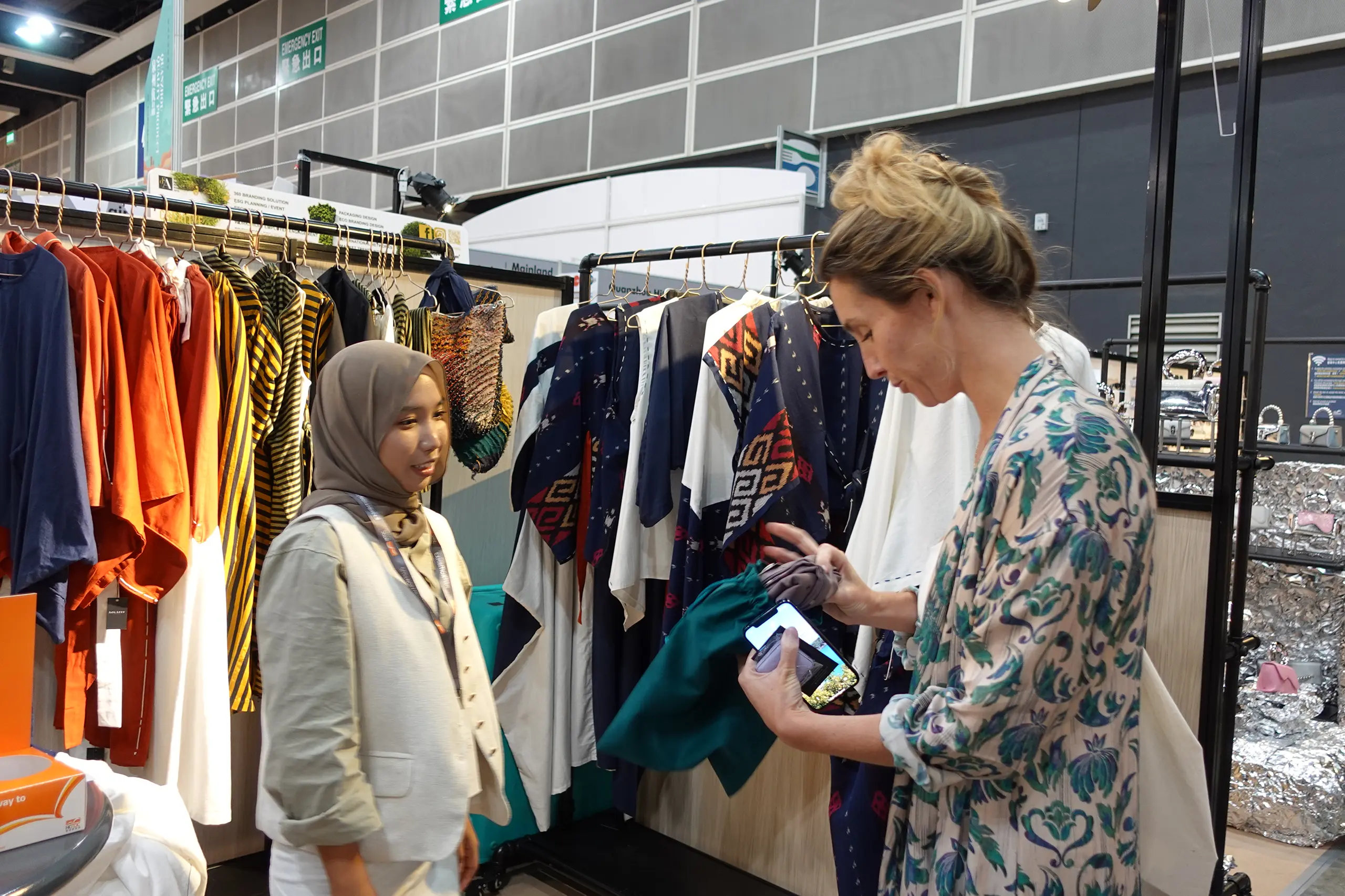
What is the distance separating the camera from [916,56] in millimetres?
6473

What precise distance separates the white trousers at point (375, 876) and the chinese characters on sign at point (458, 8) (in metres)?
9.50

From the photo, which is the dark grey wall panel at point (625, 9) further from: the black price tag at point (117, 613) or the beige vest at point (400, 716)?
the beige vest at point (400, 716)

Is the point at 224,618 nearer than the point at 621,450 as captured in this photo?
Yes

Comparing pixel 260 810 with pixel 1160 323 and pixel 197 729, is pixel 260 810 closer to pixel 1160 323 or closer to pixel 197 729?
pixel 197 729

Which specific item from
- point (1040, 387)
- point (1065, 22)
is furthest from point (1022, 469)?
point (1065, 22)

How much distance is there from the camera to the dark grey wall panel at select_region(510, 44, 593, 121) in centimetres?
874

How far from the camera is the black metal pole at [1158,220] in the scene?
1.66 meters

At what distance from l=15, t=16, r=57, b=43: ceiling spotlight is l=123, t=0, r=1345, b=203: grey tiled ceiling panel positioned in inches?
46.4

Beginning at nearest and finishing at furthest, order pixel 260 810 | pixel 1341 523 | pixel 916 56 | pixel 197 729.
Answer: pixel 260 810, pixel 197 729, pixel 1341 523, pixel 916 56

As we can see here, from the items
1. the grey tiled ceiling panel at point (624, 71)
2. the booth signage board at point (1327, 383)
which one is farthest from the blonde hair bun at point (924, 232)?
the booth signage board at point (1327, 383)

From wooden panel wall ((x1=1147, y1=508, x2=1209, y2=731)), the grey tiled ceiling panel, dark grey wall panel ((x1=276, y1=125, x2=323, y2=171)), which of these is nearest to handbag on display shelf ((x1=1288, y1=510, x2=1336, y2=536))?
the grey tiled ceiling panel

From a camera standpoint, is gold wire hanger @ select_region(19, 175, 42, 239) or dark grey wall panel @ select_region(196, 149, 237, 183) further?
dark grey wall panel @ select_region(196, 149, 237, 183)

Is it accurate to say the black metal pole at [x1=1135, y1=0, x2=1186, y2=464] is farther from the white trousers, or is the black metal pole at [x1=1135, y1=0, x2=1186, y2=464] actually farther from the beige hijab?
the white trousers

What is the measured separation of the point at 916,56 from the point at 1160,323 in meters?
5.36
